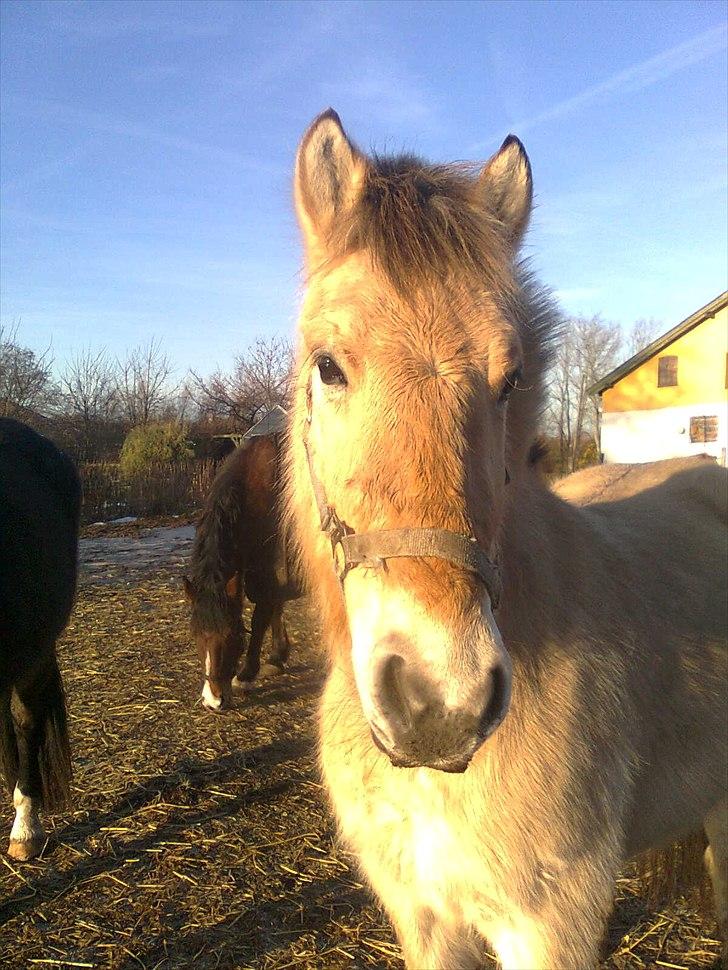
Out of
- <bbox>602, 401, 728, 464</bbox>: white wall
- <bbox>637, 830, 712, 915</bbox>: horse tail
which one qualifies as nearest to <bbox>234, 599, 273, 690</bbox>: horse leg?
<bbox>637, 830, 712, 915</bbox>: horse tail

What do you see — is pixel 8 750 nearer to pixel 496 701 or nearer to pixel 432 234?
pixel 496 701

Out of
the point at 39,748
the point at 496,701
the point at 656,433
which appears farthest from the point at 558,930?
the point at 656,433

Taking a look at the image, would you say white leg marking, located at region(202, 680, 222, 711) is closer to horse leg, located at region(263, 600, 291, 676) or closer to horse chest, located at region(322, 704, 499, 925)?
horse leg, located at region(263, 600, 291, 676)

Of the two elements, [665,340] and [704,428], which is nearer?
[704,428]

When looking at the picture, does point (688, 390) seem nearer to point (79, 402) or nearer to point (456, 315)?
point (79, 402)

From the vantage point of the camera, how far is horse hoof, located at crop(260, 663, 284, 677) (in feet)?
20.9

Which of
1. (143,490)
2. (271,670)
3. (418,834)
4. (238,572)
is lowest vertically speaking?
(271,670)

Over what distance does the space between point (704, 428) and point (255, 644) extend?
26116 millimetres

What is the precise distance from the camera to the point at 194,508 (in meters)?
19.2

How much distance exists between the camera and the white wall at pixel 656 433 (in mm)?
26484

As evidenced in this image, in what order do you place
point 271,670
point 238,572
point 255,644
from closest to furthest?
point 238,572, point 255,644, point 271,670

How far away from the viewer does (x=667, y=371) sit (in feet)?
92.4

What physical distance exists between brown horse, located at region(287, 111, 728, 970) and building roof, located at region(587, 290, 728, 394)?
94.5 ft

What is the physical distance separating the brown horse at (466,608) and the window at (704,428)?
90.9 ft
